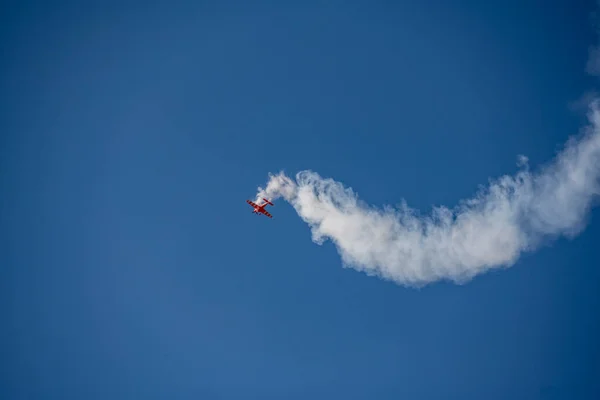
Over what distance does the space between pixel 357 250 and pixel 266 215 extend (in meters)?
11.7

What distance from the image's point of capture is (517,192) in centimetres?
3219

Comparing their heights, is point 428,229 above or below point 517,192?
below

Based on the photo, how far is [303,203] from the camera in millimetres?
35188

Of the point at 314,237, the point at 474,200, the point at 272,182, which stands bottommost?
the point at 314,237

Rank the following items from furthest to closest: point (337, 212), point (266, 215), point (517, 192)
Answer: point (266, 215), point (337, 212), point (517, 192)

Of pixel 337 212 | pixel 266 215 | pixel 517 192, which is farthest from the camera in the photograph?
pixel 266 215

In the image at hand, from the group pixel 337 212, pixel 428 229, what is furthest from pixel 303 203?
pixel 428 229

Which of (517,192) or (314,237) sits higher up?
(517,192)

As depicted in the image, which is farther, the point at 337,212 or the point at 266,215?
the point at 266,215

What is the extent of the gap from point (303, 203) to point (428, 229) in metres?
14.2

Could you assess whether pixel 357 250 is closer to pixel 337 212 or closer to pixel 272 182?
pixel 337 212

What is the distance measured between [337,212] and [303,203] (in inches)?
157

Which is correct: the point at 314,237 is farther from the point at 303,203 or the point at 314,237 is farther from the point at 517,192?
the point at 517,192

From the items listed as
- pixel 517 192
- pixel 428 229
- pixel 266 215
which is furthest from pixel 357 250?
pixel 517 192
